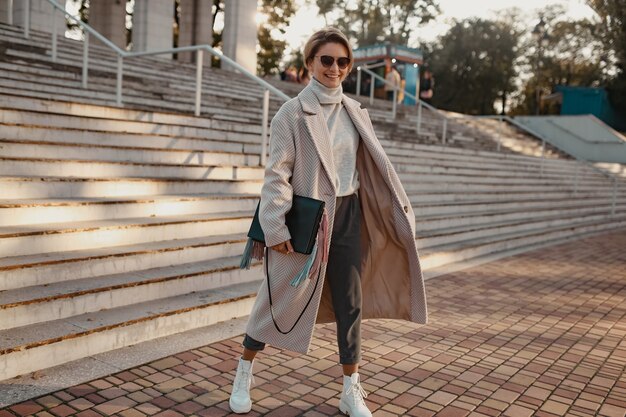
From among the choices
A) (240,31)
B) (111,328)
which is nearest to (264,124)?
(111,328)

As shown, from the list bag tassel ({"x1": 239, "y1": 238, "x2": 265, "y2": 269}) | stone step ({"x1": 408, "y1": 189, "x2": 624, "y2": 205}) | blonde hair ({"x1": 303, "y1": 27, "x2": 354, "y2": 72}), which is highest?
blonde hair ({"x1": 303, "y1": 27, "x2": 354, "y2": 72})

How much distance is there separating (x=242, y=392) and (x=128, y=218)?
8.43 ft

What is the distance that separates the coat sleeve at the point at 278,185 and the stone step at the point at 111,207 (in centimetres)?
244

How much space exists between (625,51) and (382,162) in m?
31.0

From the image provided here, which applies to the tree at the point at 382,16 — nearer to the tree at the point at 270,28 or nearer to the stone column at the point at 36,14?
the tree at the point at 270,28

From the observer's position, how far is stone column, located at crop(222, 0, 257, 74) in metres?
16.7

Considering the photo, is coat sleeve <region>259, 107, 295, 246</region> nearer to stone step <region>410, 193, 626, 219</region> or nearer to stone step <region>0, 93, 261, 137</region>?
stone step <region>0, 93, 261, 137</region>

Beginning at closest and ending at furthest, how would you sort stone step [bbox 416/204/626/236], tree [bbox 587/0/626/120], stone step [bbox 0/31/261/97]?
stone step [bbox 416/204/626/236] → stone step [bbox 0/31/261/97] → tree [bbox 587/0/626/120]

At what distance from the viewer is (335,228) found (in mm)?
2938

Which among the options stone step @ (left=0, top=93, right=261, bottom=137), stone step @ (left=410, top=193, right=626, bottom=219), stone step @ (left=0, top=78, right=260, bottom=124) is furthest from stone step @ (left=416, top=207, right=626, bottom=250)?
stone step @ (left=0, top=78, right=260, bottom=124)

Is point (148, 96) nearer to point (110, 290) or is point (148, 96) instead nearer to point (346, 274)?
point (110, 290)

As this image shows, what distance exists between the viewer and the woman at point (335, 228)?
2.86 m

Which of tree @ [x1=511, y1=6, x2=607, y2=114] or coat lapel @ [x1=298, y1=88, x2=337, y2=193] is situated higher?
tree @ [x1=511, y1=6, x2=607, y2=114]

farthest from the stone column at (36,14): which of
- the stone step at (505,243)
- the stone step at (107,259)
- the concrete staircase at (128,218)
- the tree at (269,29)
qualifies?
the tree at (269,29)
